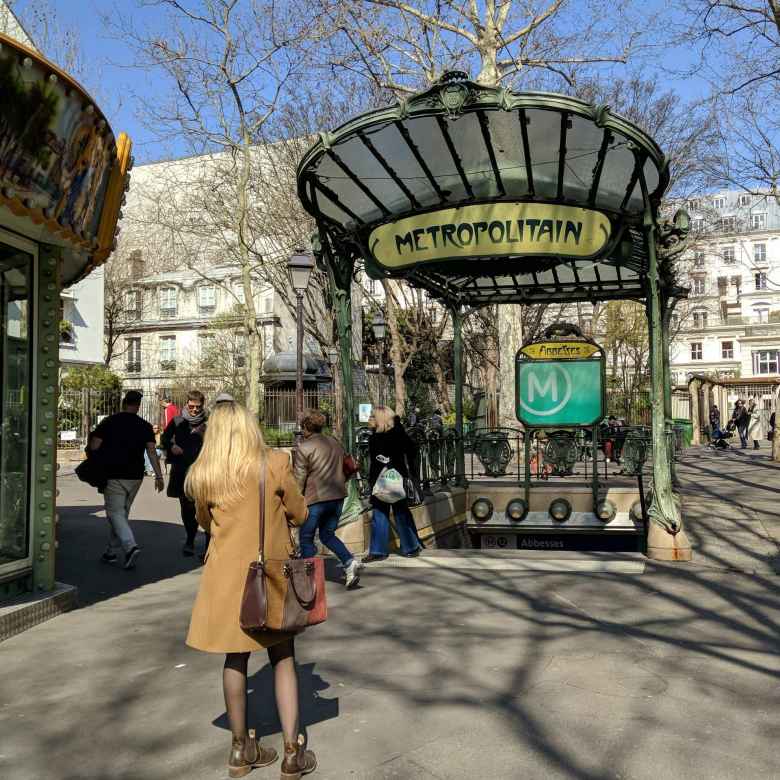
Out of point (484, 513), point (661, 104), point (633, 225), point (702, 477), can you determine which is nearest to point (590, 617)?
point (633, 225)

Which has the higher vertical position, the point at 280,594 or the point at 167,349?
the point at 167,349

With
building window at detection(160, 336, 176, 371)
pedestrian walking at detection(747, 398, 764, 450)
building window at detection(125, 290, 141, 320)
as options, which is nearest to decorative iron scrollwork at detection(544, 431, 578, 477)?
pedestrian walking at detection(747, 398, 764, 450)

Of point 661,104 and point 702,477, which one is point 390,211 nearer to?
point 702,477

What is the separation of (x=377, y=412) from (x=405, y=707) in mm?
4697

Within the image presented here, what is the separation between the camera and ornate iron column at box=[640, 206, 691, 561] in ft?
26.9

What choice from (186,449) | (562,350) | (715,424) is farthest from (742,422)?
(186,449)

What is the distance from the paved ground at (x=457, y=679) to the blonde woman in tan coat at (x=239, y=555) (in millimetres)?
248

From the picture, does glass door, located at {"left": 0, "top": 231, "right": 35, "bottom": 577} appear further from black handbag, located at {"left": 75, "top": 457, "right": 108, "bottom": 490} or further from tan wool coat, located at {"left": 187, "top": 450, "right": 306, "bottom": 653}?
tan wool coat, located at {"left": 187, "top": 450, "right": 306, "bottom": 653}

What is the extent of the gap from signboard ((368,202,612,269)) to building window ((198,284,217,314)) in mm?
45175

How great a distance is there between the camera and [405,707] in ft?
14.4

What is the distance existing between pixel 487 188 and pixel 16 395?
200 inches

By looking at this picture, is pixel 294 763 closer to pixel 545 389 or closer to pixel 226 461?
pixel 226 461

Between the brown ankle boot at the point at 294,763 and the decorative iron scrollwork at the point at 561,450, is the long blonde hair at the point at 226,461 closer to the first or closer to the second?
the brown ankle boot at the point at 294,763

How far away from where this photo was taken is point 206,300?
173 feet
